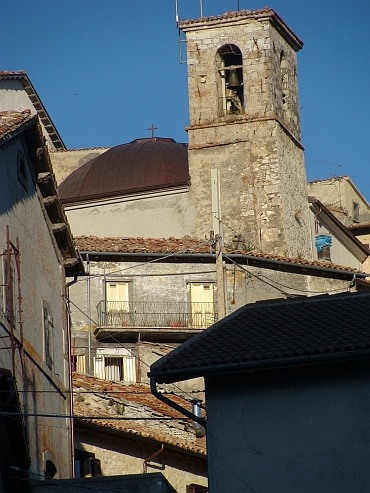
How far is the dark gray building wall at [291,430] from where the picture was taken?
1914 cm

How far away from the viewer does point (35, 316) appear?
25.1 metres

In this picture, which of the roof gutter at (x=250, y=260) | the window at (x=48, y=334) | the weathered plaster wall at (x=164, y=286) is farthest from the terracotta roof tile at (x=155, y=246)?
the window at (x=48, y=334)

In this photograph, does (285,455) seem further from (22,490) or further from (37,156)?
(37,156)

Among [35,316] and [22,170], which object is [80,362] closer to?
[35,316]

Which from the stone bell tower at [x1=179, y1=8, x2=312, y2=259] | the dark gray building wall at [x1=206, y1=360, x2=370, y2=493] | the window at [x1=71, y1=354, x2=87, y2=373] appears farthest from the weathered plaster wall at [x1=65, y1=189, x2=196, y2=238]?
the dark gray building wall at [x1=206, y1=360, x2=370, y2=493]

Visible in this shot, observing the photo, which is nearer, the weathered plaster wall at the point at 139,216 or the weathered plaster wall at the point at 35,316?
the weathered plaster wall at the point at 35,316

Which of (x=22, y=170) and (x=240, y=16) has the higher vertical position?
(x=240, y=16)

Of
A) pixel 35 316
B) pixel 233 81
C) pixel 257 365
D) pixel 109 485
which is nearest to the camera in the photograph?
pixel 257 365

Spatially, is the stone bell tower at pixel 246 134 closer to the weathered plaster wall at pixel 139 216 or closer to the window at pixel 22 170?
the weathered plaster wall at pixel 139 216

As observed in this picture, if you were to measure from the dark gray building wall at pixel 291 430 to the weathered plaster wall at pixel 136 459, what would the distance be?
11917 millimetres

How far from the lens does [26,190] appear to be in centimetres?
2525

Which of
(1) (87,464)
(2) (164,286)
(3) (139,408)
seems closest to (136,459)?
(1) (87,464)

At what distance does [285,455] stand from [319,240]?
3668 cm

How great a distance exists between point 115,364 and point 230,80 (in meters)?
12.5
